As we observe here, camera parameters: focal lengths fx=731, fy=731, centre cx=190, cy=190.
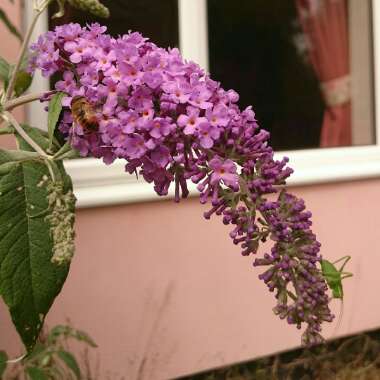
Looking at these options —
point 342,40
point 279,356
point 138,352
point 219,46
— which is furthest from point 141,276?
point 342,40

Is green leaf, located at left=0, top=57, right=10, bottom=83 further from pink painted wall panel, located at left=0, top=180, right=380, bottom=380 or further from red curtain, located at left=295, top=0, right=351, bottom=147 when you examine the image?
red curtain, located at left=295, top=0, right=351, bottom=147

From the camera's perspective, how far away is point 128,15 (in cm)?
285

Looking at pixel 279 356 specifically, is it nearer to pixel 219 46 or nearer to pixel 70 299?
pixel 70 299

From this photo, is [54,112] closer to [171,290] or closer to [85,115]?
[85,115]

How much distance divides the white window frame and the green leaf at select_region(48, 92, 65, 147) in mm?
1388

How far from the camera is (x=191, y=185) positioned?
9.20ft

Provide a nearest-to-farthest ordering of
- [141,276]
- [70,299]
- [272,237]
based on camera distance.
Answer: [272,237], [70,299], [141,276]

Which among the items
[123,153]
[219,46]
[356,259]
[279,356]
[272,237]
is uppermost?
[219,46]

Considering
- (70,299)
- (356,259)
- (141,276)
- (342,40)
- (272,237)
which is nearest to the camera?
(272,237)

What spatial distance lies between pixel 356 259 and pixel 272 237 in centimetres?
240

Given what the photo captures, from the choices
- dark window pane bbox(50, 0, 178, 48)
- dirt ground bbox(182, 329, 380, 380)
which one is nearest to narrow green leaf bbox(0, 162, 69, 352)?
dark window pane bbox(50, 0, 178, 48)

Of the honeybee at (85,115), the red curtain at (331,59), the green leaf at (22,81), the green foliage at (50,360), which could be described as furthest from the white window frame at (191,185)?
the honeybee at (85,115)

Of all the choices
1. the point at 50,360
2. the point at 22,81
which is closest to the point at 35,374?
the point at 50,360

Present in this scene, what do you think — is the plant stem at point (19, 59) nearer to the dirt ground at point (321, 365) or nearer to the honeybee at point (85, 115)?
the honeybee at point (85, 115)
